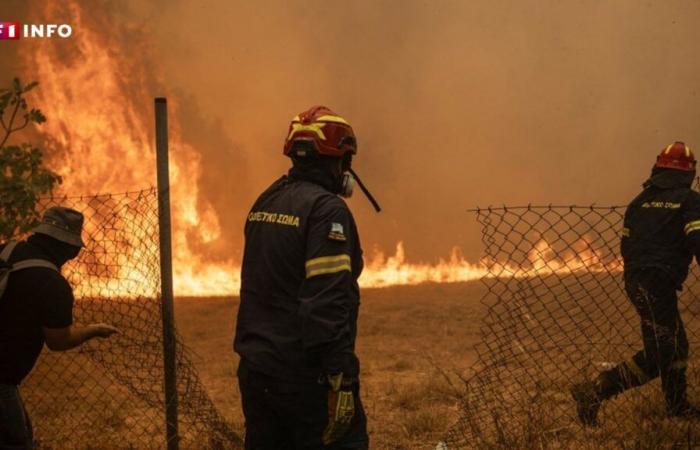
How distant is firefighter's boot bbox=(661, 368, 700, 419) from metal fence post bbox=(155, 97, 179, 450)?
3697 mm

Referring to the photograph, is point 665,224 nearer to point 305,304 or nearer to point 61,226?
point 305,304

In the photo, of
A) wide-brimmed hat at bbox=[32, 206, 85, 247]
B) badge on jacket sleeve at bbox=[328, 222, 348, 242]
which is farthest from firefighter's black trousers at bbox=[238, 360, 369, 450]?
wide-brimmed hat at bbox=[32, 206, 85, 247]

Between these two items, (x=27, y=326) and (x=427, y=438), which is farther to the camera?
(x=427, y=438)

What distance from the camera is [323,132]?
353 centimetres

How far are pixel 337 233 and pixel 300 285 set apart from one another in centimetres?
35

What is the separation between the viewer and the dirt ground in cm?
645

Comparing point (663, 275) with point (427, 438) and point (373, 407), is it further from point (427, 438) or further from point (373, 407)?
point (373, 407)

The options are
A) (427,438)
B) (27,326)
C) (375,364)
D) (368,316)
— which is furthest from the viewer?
(368,316)

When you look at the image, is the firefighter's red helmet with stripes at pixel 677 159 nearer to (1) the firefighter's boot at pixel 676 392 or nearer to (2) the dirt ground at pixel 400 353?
(1) the firefighter's boot at pixel 676 392

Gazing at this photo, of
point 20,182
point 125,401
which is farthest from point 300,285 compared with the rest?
point 125,401

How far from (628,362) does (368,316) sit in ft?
29.4

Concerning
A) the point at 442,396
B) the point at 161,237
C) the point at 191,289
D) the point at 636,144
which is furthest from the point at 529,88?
the point at 161,237

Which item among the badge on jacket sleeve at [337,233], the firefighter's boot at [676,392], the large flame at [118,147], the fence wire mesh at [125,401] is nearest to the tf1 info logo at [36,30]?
the large flame at [118,147]

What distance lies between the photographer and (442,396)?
745cm
